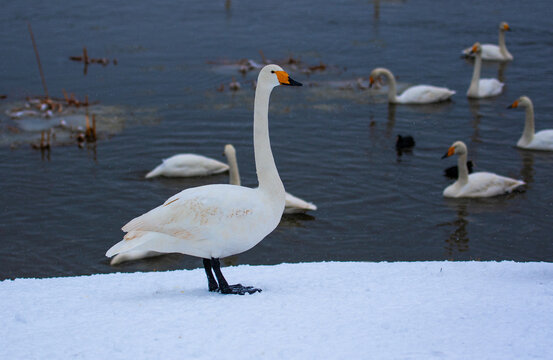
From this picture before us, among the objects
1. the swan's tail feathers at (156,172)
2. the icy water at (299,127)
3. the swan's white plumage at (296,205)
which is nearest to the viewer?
the icy water at (299,127)

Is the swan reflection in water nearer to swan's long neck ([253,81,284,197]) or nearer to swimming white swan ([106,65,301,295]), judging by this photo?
swan's long neck ([253,81,284,197])

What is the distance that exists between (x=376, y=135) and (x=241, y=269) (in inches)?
358

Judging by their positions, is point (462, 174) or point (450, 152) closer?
point (462, 174)

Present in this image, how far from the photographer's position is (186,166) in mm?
13438

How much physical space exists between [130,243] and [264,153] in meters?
1.32

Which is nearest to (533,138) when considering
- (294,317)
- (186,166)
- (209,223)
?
(186,166)

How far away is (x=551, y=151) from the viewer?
14969mm

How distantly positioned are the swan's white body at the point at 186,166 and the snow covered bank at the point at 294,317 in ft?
21.9

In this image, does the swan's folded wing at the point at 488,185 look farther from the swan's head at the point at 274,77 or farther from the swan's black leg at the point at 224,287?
the swan's black leg at the point at 224,287

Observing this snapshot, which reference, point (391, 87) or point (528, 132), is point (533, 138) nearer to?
point (528, 132)

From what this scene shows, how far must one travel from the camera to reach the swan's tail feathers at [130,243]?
5.56 metres

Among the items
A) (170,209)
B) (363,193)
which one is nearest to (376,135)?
(363,193)

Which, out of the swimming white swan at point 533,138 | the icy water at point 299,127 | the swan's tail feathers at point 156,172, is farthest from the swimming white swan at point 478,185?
the swan's tail feathers at point 156,172

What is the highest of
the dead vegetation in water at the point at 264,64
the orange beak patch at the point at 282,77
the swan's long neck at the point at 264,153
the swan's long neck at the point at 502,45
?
the orange beak patch at the point at 282,77
